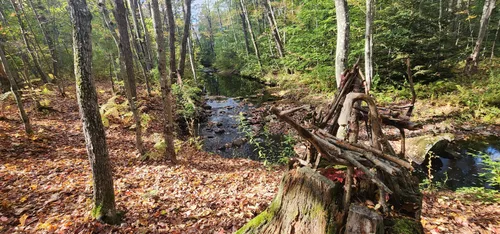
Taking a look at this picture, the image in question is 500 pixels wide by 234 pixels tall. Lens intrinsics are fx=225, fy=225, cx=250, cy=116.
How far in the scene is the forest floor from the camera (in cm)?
360

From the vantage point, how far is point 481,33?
1094 centimetres

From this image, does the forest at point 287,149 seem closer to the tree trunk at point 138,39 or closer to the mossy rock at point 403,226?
the mossy rock at point 403,226

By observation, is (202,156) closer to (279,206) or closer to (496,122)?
(279,206)

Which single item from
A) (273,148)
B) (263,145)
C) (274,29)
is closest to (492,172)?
(273,148)

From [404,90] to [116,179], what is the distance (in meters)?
12.2

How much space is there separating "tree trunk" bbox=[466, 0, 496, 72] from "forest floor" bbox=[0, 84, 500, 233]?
10997 millimetres

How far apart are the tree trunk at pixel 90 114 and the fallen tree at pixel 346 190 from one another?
2.64 metres

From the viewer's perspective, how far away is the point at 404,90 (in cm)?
1080

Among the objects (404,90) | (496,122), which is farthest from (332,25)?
(496,122)

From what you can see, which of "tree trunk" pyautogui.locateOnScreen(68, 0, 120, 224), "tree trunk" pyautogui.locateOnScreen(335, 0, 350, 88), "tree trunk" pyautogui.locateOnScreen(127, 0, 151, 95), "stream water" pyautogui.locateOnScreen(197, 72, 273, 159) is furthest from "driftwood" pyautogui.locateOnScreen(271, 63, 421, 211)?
"tree trunk" pyautogui.locateOnScreen(127, 0, 151, 95)

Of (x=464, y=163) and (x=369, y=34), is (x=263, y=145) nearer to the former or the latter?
(x=369, y=34)

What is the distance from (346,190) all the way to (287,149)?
628 centimetres

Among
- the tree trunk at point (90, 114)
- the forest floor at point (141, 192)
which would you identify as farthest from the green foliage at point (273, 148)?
the tree trunk at point (90, 114)

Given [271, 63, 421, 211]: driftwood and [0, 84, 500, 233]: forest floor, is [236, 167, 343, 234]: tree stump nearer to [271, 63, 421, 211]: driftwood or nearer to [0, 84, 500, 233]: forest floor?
[271, 63, 421, 211]: driftwood
